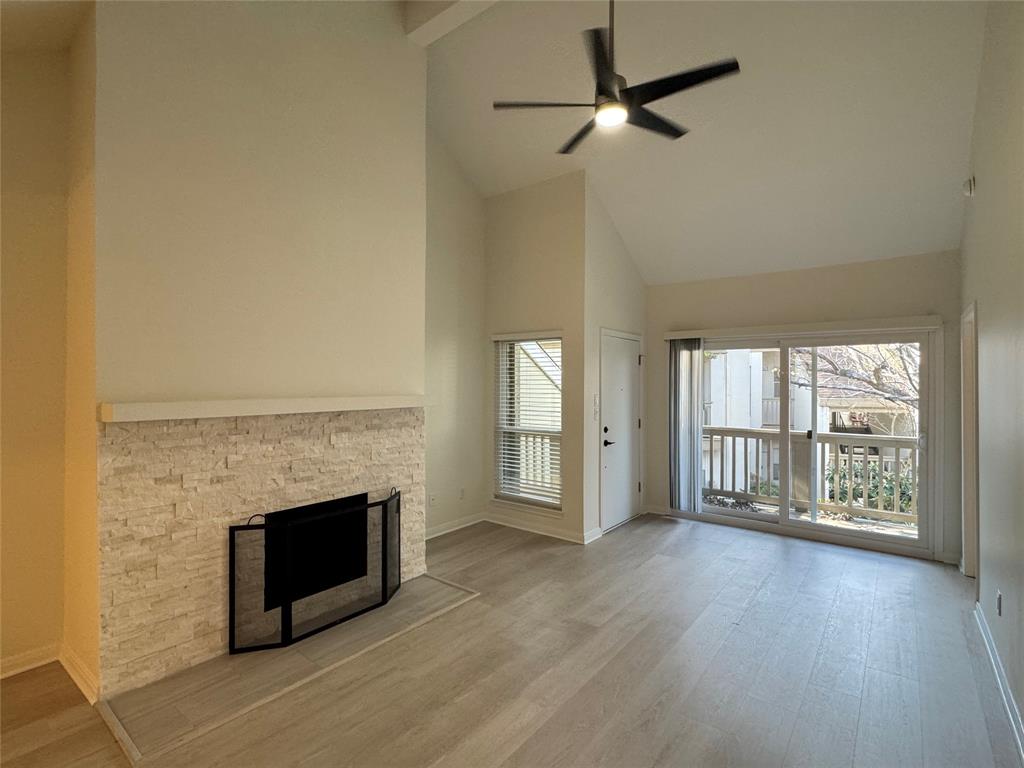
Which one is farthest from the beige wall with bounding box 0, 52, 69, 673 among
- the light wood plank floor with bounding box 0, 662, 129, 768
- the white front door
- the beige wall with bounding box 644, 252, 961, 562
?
the beige wall with bounding box 644, 252, 961, 562

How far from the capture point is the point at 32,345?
2.75 meters

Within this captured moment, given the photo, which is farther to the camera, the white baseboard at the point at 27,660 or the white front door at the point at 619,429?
the white front door at the point at 619,429

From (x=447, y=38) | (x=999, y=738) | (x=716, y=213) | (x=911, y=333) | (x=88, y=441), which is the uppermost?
(x=447, y=38)

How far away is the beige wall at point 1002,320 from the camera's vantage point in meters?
2.22

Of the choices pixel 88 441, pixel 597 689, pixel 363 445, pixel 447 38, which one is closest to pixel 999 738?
pixel 597 689

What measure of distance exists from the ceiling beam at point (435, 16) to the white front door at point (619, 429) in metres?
2.92

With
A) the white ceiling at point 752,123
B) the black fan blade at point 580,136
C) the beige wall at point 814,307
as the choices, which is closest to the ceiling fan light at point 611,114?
the black fan blade at point 580,136

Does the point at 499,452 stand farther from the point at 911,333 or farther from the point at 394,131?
the point at 911,333

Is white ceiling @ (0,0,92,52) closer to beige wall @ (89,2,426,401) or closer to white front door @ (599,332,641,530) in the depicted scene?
beige wall @ (89,2,426,401)

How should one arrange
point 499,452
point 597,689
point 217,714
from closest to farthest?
point 217,714 < point 597,689 < point 499,452

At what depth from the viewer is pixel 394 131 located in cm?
377

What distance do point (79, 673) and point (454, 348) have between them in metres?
3.69

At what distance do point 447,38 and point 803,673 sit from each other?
5040 mm

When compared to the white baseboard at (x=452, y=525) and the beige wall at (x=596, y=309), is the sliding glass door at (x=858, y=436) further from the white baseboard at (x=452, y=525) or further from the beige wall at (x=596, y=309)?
the white baseboard at (x=452, y=525)
